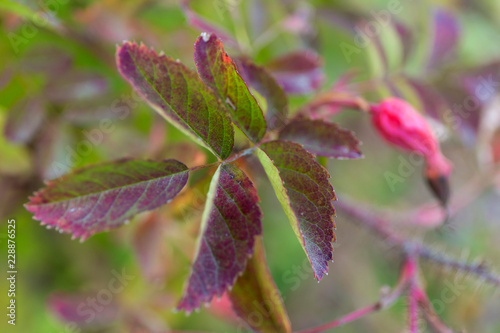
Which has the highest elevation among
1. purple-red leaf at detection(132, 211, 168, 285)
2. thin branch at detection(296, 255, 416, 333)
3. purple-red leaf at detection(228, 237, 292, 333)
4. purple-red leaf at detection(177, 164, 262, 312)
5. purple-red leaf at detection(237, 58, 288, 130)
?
purple-red leaf at detection(237, 58, 288, 130)

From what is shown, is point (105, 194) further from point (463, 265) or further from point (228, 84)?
point (463, 265)

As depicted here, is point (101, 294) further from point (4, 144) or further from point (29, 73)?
point (29, 73)

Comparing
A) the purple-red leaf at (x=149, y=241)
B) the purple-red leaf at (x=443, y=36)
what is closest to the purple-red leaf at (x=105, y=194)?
the purple-red leaf at (x=149, y=241)

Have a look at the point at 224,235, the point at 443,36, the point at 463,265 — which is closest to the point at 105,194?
the point at 224,235

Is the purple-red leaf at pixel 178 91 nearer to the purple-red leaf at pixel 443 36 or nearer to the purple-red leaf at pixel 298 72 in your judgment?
the purple-red leaf at pixel 298 72

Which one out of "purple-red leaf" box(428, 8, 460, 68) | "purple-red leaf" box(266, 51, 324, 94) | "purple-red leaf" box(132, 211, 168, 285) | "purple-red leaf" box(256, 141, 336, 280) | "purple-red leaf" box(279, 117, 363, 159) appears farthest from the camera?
"purple-red leaf" box(428, 8, 460, 68)

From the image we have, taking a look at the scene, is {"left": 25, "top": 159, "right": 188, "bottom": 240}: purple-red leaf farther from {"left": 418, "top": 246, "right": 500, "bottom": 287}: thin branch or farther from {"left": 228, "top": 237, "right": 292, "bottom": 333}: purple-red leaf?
{"left": 418, "top": 246, "right": 500, "bottom": 287}: thin branch

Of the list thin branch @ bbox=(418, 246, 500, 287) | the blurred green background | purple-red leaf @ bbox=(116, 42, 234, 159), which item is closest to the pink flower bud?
thin branch @ bbox=(418, 246, 500, 287)

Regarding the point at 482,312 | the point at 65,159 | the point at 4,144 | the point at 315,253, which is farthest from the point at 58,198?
the point at 482,312
